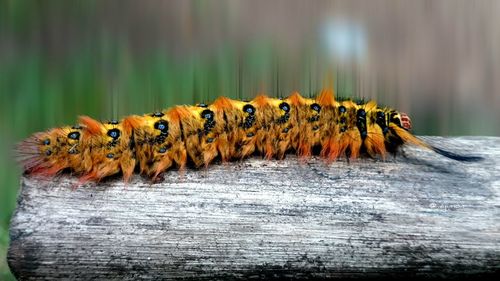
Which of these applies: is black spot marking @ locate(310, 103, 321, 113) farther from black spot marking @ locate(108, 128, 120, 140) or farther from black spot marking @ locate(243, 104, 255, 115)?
black spot marking @ locate(108, 128, 120, 140)

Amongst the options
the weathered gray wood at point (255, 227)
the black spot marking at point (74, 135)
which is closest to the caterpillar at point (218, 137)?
the black spot marking at point (74, 135)

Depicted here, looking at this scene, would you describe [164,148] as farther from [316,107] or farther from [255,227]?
[316,107]

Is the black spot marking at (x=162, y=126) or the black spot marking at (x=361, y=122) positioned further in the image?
the black spot marking at (x=361, y=122)

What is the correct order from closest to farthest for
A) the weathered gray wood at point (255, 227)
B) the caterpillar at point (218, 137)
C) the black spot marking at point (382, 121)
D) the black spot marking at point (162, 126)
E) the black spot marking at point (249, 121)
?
the weathered gray wood at point (255, 227)
the caterpillar at point (218, 137)
the black spot marking at point (162, 126)
the black spot marking at point (249, 121)
the black spot marking at point (382, 121)

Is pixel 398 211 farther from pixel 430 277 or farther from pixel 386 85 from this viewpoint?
pixel 386 85

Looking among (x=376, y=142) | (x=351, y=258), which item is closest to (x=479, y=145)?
(x=376, y=142)

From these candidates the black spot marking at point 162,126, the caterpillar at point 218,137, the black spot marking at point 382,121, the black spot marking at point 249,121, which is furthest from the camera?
the black spot marking at point 382,121

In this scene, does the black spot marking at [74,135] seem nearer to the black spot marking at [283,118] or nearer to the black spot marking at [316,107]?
the black spot marking at [283,118]

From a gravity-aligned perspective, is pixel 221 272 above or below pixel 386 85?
below
